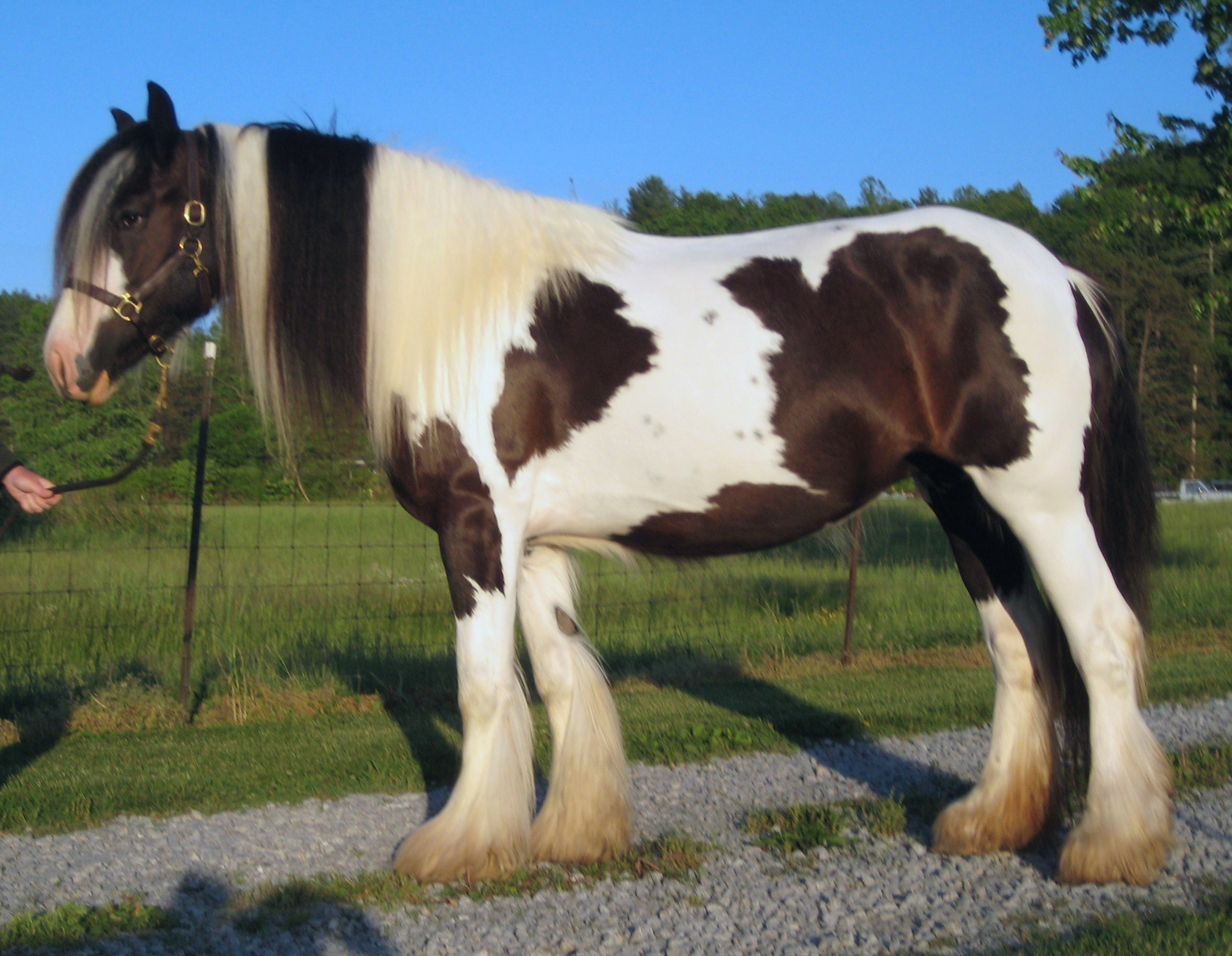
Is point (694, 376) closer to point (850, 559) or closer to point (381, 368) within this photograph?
point (381, 368)

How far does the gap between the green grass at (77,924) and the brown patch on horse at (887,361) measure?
245 cm

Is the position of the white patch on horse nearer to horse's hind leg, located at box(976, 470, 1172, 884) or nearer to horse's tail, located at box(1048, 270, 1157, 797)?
horse's hind leg, located at box(976, 470, 1172, 884)

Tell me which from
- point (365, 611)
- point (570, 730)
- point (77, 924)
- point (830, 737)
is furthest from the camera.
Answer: point (365, 611)

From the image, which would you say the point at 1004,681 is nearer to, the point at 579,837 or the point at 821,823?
the point at 821,823

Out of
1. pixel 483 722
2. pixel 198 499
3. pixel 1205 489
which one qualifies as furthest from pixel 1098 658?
pixel 1205 489

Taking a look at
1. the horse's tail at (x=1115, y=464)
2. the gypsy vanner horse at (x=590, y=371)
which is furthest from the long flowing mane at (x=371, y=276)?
the horse's tail at (x=1115, y=464)

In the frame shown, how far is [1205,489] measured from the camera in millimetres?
43625

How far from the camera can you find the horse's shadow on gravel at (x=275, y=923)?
119 inches

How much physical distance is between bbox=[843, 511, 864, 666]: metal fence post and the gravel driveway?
369 centimetres

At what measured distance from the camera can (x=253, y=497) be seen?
11125 millimetres

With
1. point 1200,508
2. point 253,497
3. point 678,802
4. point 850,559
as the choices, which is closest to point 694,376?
point 678,802

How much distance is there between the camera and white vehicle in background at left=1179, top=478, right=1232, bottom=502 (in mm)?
39406

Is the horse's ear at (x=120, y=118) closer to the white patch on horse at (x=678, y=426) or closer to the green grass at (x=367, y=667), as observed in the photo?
the white patch on horse at (x=678, y=426)

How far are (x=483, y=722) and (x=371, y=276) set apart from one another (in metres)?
1.59
